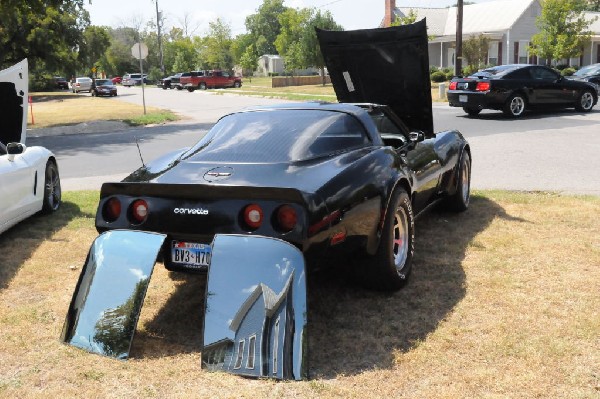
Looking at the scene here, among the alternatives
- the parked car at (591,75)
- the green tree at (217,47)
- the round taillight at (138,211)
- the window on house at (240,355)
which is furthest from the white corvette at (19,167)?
the green tree at (217,47)

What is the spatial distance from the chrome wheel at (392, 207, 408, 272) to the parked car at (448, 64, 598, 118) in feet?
45.5

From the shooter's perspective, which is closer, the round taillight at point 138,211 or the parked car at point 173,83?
the round taillight at point 138,211

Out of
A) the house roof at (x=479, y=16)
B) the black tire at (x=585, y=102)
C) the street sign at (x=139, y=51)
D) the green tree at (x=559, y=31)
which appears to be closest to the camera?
the black tire at (x=585, y=102)

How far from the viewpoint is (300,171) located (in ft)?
13.6

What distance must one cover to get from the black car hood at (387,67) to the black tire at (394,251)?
7.32 feet

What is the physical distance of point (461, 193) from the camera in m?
6.92

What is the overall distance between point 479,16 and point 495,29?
4425mm

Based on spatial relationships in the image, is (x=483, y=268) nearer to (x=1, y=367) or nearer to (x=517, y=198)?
(x=517, y=198)

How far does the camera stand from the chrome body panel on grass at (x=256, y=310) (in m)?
3.43

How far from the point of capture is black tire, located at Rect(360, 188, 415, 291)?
4391 mm

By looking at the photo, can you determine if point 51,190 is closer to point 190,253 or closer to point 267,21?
point 190,253

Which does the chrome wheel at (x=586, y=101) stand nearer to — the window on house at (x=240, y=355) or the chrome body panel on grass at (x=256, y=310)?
the chrome body panel on grass at (x=256, y=310)

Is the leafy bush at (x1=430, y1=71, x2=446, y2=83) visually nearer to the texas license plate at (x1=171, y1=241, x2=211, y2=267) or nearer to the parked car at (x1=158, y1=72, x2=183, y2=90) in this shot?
the parked car at (x1=158, y1=72, x2=183, y2=90)

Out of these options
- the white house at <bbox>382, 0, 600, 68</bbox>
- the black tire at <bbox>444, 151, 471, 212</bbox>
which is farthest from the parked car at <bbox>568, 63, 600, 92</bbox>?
the black tire at <bbox>444, 151, 471, 212</bbox>
